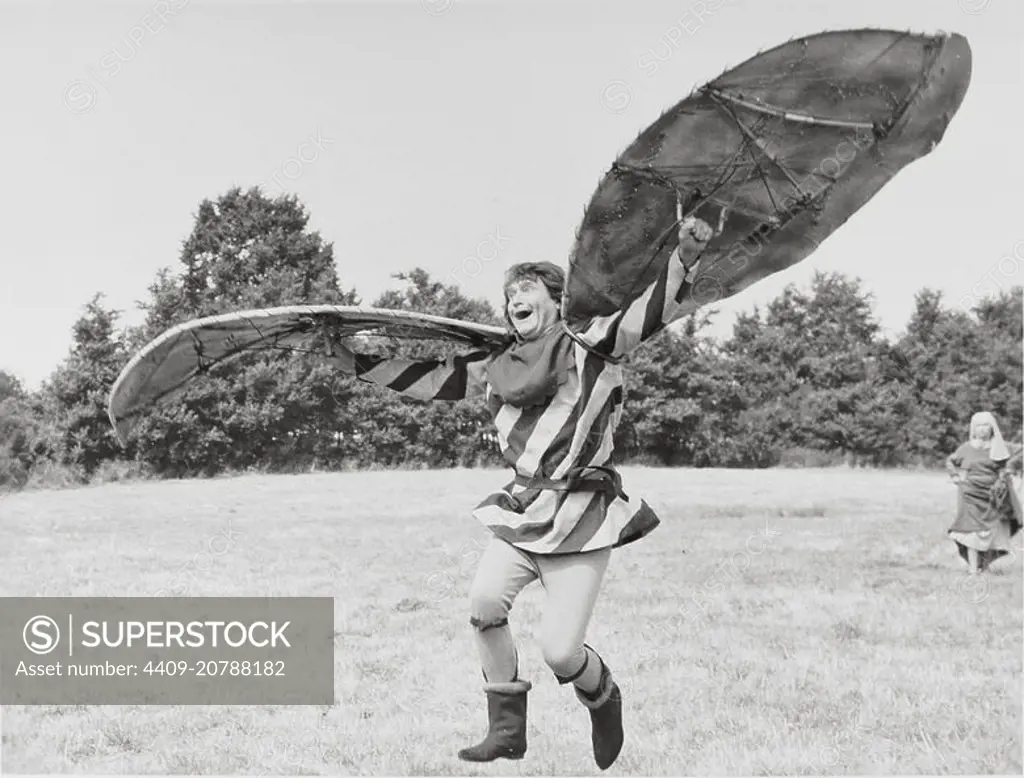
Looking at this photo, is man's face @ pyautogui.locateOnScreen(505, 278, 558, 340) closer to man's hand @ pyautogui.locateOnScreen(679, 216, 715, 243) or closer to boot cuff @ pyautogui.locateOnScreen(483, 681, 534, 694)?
man's hand @ pyautogui.locateOnScreen(679, 216, 715, 243)

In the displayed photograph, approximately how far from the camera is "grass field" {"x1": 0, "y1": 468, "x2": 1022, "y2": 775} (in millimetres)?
3586

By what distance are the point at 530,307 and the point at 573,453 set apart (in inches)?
17.8

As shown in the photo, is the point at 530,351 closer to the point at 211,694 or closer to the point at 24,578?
the point at 211,694

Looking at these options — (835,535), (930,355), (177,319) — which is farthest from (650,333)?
(930,355)

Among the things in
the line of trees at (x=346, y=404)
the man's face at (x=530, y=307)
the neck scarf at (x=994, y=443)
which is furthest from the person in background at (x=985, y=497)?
the man's face at (x=530, y=307)

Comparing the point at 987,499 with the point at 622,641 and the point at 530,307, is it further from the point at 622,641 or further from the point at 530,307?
the point at 530,307

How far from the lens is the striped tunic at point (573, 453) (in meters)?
2.93

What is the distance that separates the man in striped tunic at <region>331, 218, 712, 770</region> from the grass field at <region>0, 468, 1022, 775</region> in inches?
17.9

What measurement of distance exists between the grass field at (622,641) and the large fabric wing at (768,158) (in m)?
1.64

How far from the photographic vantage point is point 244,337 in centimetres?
326

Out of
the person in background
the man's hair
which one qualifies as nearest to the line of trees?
the man's hair

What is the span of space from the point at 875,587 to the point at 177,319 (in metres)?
14.1

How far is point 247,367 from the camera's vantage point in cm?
1923

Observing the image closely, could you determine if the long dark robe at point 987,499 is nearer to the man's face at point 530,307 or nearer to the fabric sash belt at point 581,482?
the fabric sash belt at point 581,482
